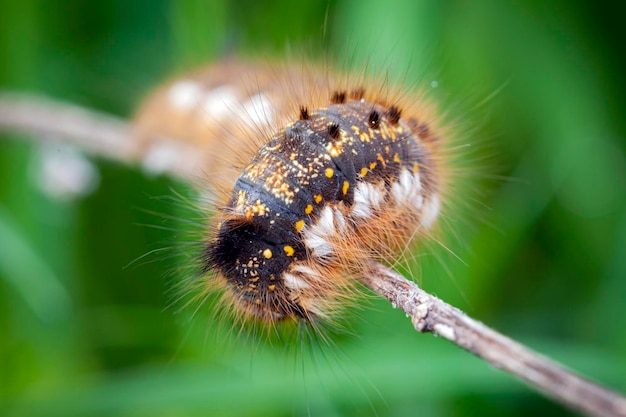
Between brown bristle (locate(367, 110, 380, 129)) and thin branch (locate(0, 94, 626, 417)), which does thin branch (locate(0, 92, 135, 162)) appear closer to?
brown bristle (locate(367, 110, 380, 129))

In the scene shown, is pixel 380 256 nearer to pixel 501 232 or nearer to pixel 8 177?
pixel 501 232

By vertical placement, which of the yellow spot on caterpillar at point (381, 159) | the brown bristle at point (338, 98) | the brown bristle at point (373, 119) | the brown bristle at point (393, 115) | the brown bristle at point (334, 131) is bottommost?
the yellow spot on caterpillar at point (381, 159)

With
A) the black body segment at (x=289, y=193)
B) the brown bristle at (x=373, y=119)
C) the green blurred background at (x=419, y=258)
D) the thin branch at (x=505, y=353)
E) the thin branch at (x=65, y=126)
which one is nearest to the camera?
the thin branch at (x=505, y=353)

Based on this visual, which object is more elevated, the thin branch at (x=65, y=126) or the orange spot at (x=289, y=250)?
the thin branch at (x=65, y=126)

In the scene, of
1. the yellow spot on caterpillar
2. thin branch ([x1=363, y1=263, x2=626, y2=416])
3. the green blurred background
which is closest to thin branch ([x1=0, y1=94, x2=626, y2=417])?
thin branch ([x1=363, y1=263, x2=626, y2=416])

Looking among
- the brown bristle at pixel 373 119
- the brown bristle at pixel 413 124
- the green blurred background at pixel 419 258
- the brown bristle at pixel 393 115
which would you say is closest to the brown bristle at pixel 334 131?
the brown bristle at pixel 373 119

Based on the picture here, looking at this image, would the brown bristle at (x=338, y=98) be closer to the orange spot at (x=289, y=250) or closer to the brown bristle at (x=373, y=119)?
the brown bristle at (x=373, y=119)

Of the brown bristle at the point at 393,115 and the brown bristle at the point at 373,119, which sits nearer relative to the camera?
the brown bristle at the point at 373,119

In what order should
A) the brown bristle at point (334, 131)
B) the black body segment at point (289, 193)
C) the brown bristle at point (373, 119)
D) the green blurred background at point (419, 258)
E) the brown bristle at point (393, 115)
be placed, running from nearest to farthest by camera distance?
1. the black body segment at point (289, 193)
2. the brown bristle at point (334, 131)
3. the brown bristle at point (373, 119)
4. the brown bristle at point (393, 115)
5. the green blurred background at point (419, 258)
